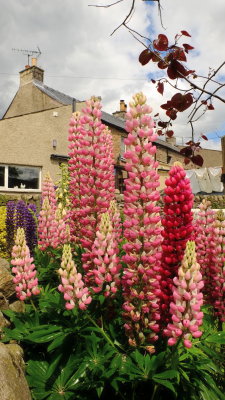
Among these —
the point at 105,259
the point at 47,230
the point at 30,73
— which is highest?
the point at 30,73

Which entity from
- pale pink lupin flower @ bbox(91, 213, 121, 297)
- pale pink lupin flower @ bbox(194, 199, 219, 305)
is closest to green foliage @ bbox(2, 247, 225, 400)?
pale pink lupin flower @ bbox(91, 213, 121, 297)

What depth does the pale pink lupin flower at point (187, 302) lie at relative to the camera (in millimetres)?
1841

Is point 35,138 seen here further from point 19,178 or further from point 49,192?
point 49,192

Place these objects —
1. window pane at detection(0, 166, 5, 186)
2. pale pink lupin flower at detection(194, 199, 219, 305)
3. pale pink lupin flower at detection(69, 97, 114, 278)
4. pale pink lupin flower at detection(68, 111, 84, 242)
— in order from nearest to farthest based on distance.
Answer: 1. pale pink lupin flower at detection(69, 97, 114, 278)
2. pale pink lupin flower at detection(194, 199, 219, 305)
3. pale pink lupin flower at detection(68, 111, 84, 242)
4. window pane at detection(0, 166, 5, 186)

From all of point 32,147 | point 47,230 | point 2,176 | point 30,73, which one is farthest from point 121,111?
point 47,230

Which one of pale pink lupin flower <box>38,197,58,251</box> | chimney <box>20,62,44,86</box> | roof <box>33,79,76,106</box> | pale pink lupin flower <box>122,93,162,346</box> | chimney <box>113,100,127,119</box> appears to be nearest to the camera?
pale pink lupin flower <box>122,93,162,346</box>

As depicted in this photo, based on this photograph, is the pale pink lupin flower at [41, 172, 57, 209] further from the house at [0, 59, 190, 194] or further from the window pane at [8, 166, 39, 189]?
the window pane at [8, 166, 39, 189]

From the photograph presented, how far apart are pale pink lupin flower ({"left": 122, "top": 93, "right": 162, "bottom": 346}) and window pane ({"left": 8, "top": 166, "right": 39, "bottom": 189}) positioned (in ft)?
59.9

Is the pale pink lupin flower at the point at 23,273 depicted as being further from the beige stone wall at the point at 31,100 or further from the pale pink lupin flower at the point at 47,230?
the beige stone wall at the point at 31,100

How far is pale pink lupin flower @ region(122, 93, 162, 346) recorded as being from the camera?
83.0 inches

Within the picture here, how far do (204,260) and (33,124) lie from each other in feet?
63.8

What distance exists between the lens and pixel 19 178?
19922mm

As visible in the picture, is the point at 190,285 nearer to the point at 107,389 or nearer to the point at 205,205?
the point at 107,389

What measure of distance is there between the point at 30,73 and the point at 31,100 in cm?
270
